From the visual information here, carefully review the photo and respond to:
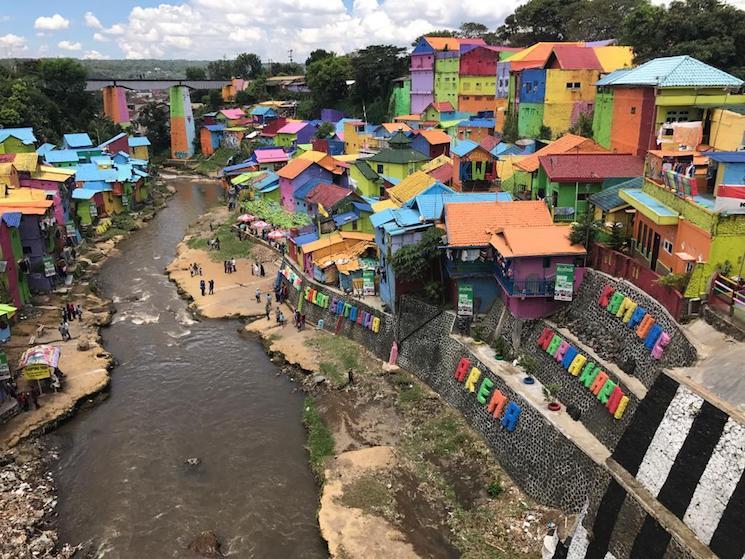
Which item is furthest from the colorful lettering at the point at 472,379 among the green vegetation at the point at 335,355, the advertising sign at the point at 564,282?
the green vegetation at the point at 335,355

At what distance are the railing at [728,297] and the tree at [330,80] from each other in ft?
217

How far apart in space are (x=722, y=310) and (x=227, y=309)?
80.7ft

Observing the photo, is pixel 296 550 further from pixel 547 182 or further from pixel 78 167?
pixel 78 167

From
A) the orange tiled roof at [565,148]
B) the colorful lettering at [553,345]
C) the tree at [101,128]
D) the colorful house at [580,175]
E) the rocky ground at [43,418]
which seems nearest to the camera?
the rocky ground at [43,418]

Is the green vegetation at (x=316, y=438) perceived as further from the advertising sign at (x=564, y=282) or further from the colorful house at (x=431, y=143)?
the colorful house at (x=431, y=143)

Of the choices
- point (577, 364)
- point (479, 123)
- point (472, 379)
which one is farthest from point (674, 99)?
point (479, 123)

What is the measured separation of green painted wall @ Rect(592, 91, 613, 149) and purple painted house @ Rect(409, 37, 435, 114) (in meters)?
34.0

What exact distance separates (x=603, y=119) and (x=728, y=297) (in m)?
16.5

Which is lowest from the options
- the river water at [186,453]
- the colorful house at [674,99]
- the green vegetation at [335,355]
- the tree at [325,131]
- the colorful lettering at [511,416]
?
the river water at [186,453]

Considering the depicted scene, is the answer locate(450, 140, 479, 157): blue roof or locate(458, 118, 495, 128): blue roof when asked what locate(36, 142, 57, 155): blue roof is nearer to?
locate(458, 118, 495, 128): blue roof

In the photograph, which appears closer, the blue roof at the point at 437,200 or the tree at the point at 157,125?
the blue roof at the point at 437,200

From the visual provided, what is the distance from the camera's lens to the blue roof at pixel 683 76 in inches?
984

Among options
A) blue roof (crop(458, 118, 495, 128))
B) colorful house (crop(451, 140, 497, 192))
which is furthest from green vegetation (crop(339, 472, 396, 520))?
blue roof (crop(458, 118, 495, 128))

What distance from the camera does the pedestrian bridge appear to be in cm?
8981
